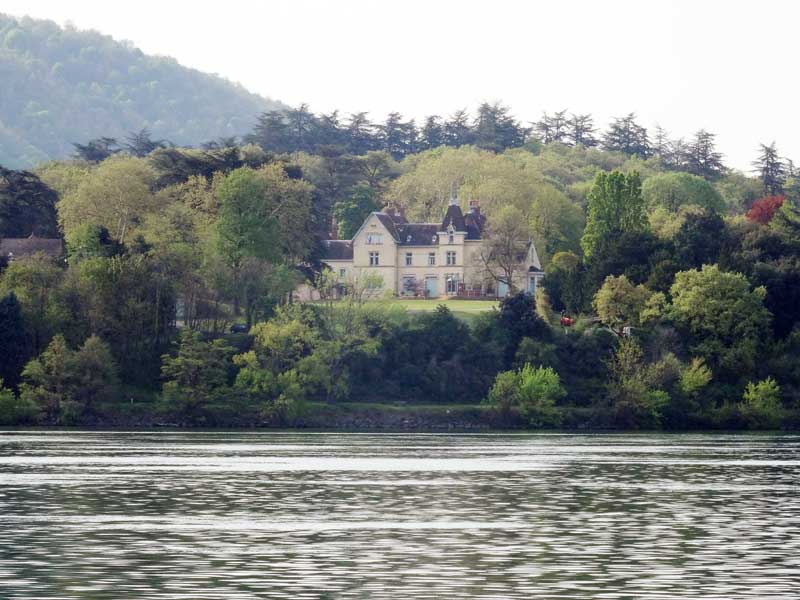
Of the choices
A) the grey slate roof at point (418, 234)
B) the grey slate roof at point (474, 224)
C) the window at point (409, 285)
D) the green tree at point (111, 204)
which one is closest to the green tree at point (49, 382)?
the green tree at point (111, 204)

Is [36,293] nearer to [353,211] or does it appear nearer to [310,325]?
[310,325]

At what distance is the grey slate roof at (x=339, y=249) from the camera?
162500 millimetres

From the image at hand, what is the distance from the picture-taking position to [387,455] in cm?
7619

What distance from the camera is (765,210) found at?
165875 mm

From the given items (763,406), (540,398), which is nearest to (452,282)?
(540,398)

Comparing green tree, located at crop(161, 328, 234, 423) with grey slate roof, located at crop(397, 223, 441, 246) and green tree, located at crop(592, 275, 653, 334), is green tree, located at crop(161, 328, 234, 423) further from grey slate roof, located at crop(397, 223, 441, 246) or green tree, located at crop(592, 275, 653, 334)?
grey slate roof, located at crop(397, 223, 441, 246)

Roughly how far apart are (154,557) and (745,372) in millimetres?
88826

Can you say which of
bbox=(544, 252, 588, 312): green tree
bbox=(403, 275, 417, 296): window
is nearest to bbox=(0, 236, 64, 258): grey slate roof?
bbox=(403, 275, 417, 296): window

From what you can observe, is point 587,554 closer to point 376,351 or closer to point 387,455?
point 387,455

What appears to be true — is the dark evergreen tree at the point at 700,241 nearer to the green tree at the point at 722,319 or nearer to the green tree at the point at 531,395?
the green tree at the point at 722,319

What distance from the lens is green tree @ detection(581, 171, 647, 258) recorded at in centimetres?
14712

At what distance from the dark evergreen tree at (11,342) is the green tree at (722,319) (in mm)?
51184

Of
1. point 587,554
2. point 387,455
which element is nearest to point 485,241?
point 387,455

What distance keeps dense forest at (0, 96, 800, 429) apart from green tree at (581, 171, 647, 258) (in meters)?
2.55
